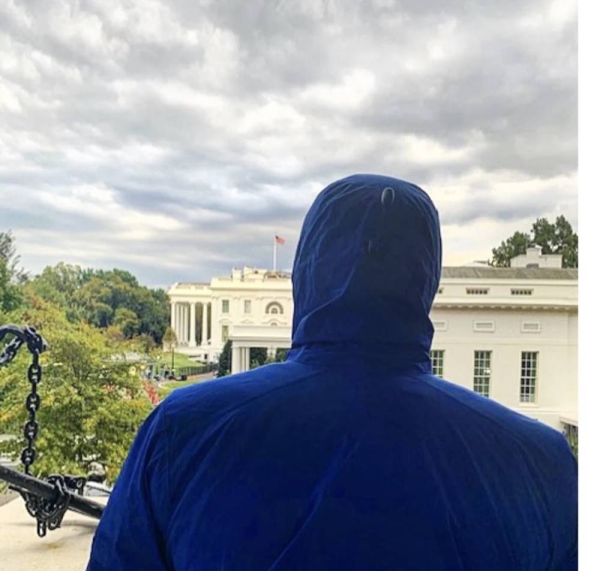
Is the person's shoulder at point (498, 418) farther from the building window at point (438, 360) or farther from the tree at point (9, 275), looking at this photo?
the tree at point (9, 275)

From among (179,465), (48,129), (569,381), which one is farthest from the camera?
(48,129)

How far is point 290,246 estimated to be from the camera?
1064 millimetres

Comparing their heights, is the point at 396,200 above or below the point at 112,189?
below

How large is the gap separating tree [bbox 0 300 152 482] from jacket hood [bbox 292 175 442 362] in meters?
0.71

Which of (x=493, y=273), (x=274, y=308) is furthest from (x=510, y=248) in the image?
(x=274, y=308)

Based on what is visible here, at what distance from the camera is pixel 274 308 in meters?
1.08

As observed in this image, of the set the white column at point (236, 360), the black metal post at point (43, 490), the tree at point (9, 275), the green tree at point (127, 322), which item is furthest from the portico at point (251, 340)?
the tree at point (9, 275)

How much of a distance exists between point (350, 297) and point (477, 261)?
2.18ft

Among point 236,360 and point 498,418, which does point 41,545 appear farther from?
point 498,418

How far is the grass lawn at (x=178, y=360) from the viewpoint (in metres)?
1.05

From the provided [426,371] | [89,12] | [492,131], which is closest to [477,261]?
[492,131]

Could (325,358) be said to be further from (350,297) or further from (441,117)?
(441,117)

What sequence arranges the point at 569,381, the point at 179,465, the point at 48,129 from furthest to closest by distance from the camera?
the point at 48,129 < the point at 569,381 < the point at 179,465

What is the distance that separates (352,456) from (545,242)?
727 millimetres
